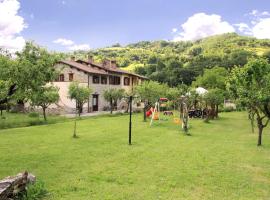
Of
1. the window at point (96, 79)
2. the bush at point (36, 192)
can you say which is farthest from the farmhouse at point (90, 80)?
the bush at point (36, 192)

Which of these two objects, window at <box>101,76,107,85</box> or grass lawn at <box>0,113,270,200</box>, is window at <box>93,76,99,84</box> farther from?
grass lawn at <box>0,113,270,200</box>

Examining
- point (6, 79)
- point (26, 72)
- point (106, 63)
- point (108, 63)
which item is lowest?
point (6, 79)

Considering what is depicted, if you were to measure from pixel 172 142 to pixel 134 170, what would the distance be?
7505 millimetres

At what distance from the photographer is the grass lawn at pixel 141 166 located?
960 centimetres

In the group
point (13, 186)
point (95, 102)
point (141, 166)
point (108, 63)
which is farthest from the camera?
point (108, 63)

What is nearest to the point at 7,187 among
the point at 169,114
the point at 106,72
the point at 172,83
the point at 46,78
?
the point at 46,78

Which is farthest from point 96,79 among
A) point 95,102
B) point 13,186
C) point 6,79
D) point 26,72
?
point 13,186

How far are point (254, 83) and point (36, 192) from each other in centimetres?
1251

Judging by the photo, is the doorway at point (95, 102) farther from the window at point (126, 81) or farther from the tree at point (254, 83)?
the tree at point (254, 83)

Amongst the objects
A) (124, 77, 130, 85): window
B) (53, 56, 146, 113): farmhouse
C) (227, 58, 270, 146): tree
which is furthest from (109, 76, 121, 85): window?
(227, 58, 270, 146): tree

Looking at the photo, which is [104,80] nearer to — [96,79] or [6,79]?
[96,79]

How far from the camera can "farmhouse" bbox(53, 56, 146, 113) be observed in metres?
44.4

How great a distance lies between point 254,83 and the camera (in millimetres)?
16906

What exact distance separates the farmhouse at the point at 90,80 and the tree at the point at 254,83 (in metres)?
25.8
